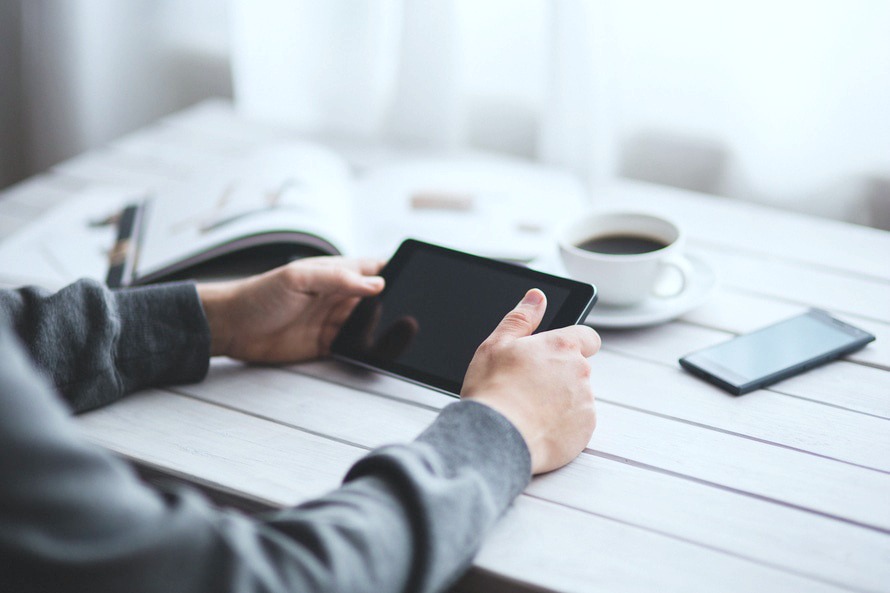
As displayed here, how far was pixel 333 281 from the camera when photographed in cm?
77

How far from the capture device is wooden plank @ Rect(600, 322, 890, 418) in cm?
73

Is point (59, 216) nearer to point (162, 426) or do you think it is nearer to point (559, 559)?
point (162, 426)

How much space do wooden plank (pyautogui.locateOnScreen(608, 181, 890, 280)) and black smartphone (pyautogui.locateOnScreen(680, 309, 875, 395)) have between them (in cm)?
16

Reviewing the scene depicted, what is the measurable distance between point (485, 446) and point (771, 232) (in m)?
0.61

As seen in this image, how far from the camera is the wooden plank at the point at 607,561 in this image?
528mm

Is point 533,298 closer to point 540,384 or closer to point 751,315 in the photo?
point 540,384

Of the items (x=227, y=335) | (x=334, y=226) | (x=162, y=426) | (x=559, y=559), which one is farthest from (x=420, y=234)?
(x=559, y=559)

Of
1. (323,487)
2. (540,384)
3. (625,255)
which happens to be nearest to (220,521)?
(323,487)

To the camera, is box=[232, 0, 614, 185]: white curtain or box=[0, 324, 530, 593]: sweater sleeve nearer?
box=[0, 324, 530, 593]: sweater sleeve

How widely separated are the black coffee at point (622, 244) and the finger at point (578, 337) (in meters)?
0.19

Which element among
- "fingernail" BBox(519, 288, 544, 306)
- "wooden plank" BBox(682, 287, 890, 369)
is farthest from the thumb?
"wooden plank" BBox(682, 287, 890, 369)

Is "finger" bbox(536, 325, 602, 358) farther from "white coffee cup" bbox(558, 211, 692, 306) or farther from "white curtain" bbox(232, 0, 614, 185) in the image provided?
"white curtain" bbox(232, 0, 614, 185)

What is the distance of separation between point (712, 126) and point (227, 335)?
0.83 metres

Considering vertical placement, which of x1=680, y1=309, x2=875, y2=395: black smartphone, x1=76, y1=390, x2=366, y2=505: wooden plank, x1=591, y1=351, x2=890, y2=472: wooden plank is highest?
x1=680, y1=309, x2=875, y2=395: black smartphone
